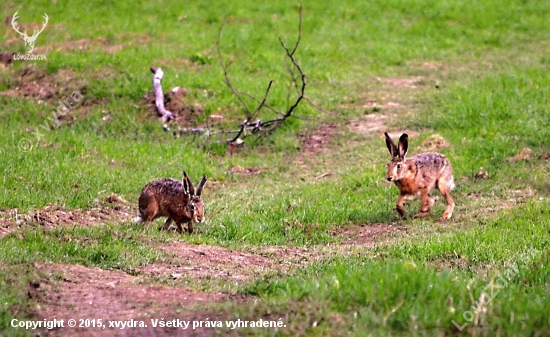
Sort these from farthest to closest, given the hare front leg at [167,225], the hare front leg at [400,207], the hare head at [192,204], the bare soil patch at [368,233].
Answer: the hare front leg at [400,207] → the hare front leg at [167,225] → the bare soil patch at [368,233] → the hare head at [192,204]

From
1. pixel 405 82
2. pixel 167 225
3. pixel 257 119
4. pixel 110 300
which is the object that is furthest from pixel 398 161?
pixel 405 82

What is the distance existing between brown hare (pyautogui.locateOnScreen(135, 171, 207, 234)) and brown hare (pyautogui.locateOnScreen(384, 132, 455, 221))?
282 centimetres

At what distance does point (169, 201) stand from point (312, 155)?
19.6 ft

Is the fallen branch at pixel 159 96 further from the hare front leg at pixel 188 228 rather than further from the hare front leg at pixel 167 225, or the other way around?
the hare front leg at pixel 188 228

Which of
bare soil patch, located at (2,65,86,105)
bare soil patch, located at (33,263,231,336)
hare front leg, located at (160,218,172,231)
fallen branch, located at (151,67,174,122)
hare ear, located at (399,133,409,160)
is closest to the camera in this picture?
bare soil patch, located at (33,263,231,336)

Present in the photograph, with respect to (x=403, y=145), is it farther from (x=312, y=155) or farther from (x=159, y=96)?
(x=159, y=96)

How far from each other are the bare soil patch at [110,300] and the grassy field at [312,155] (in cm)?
13

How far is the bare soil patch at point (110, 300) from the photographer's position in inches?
256

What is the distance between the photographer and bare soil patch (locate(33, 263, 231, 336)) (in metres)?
6.50

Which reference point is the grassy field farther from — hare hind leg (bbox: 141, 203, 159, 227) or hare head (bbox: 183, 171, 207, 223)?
hare head (bbox: 183, 171, 207, 223)

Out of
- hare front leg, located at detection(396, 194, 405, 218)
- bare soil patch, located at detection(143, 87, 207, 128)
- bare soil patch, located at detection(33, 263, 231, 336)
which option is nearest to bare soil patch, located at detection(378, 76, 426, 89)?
bare soil patch, located at detection(143, 87, 207, 128)

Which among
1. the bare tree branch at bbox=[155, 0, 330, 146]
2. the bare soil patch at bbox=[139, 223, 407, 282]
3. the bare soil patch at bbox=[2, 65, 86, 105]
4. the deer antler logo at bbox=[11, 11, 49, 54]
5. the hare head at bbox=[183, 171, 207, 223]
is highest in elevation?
the deer antler logo at bbox=[11, 11, 49, 54]

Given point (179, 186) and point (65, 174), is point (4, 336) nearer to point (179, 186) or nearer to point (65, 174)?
point (179, 186)

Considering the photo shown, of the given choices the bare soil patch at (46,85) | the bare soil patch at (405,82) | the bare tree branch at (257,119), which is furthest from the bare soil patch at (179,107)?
the bare soil patch at (405,82)
